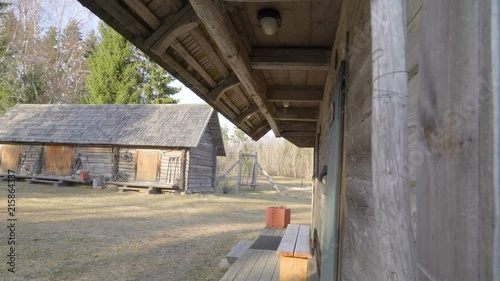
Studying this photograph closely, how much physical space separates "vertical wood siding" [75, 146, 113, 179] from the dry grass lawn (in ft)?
11.5

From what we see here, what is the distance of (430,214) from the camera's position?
2.15ft

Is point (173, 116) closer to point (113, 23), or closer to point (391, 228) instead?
point (113, 23)

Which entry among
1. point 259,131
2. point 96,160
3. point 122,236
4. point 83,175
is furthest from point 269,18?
point 96,160

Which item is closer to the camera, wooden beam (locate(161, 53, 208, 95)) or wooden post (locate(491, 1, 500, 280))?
wooden post (locate(491, 1, 500, 280))

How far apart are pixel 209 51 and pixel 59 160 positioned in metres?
21.7

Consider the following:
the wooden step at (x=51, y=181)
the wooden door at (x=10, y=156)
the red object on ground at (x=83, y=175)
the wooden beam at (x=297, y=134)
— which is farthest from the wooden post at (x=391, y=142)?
the wooden door at (x=10, y=156)

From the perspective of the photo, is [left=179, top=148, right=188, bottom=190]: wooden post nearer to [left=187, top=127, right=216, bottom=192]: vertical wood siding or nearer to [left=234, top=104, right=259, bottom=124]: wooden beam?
[left=187, top=127, right=216, bottom=192]: vertical wood siding

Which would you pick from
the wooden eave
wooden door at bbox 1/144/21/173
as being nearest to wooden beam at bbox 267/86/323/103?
the wooden eave

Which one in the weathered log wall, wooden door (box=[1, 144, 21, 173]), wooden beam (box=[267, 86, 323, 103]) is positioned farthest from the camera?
wooden door (box=[1, 144, 21, 173])

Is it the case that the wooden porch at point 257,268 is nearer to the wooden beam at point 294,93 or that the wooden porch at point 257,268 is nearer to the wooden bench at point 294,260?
the wooden bench at point 294,260

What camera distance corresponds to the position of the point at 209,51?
3264mm

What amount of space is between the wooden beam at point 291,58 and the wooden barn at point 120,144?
1564 centimetres

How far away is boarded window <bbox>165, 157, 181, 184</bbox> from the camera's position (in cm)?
1941

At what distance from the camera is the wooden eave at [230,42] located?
7.62ft
